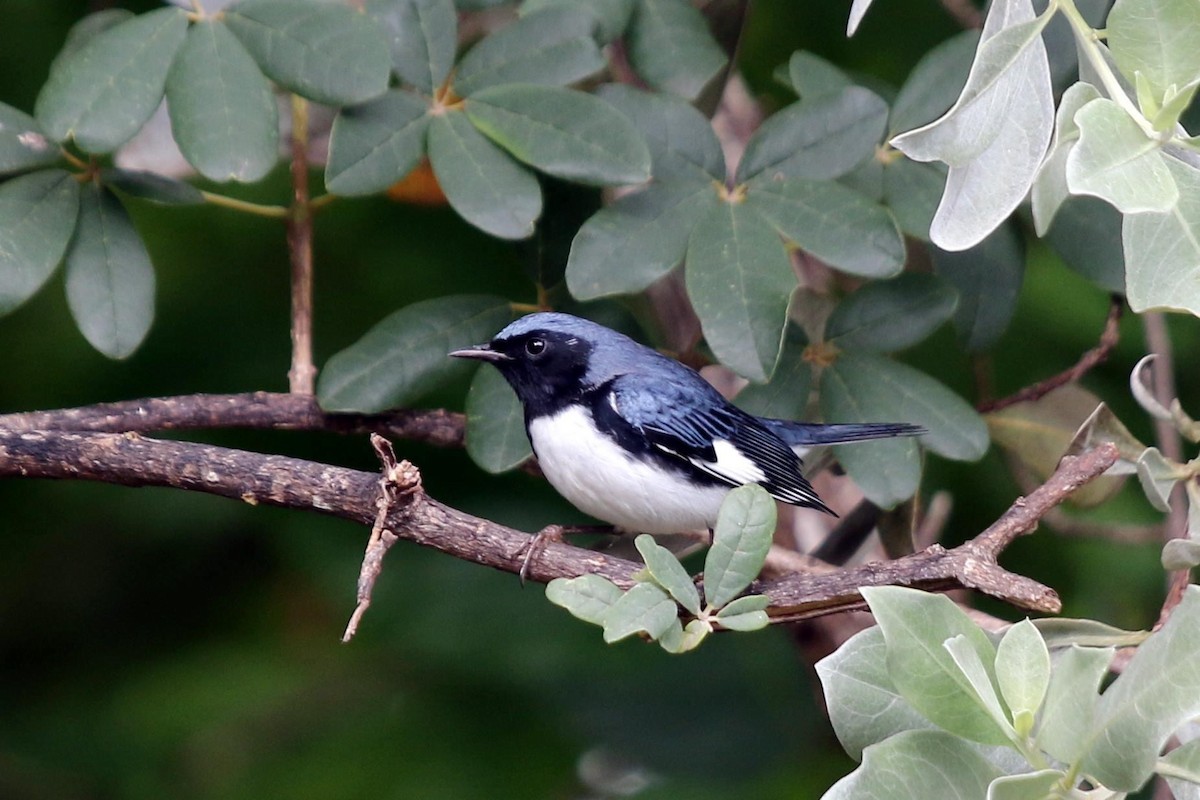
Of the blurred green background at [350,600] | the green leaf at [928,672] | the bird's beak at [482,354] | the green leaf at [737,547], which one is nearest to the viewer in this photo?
the green leaf at [928,672]

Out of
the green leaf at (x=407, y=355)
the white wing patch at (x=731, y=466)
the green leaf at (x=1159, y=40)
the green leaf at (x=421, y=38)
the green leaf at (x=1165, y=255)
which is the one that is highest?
the green leaf at (x=1159, y=40)

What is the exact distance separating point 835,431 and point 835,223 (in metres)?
0.47

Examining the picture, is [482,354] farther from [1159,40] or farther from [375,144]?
[1159,40]

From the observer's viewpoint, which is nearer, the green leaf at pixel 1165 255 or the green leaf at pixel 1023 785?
the green leaf at pixel 1023 785

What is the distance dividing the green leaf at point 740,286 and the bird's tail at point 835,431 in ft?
1.08

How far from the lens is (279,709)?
306 cm

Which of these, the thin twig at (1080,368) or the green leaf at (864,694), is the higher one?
the green leaf at (864,694)

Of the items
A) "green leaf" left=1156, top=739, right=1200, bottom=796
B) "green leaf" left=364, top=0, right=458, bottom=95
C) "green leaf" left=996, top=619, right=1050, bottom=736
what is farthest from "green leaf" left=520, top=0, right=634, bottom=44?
"green leaf" left=1156, top=739, right=1200, bottom=796

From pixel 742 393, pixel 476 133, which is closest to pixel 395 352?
pixel 476 133

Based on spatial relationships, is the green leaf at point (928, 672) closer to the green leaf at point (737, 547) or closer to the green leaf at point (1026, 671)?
the green leaf at point (1026, 671)

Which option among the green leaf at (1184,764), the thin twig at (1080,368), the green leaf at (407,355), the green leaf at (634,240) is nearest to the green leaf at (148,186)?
the green leaf at (407,355)

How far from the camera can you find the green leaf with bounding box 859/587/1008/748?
4.33 ft

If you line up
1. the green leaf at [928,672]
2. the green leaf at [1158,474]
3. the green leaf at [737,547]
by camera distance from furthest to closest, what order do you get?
the green leaf at [1158,474]
the green leaf at [737,547]
the green leaf at [928,672]

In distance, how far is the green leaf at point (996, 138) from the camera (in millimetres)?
1633
